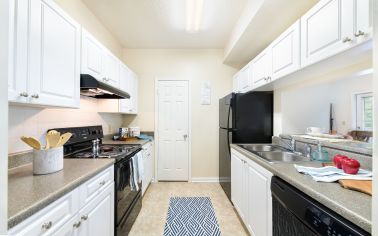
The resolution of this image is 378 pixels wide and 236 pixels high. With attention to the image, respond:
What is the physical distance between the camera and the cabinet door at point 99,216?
119 cm

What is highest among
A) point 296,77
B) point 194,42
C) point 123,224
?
point 194,42

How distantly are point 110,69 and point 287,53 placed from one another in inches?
79.0

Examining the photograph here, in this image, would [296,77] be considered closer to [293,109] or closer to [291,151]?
[293,109]

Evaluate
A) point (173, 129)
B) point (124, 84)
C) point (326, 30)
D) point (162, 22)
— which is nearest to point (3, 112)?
point (326, 30)

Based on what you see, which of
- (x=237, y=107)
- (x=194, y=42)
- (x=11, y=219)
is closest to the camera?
(x=11, y=219)

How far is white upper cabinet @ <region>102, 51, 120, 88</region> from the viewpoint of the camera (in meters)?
2.23

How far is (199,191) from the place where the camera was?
10.7 ft

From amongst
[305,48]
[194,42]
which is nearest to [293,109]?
[305,48]

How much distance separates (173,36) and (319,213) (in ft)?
10.2

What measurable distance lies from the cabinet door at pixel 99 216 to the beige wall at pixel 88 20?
6.18 feet

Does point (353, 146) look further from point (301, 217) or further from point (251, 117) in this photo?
point (251, 117)

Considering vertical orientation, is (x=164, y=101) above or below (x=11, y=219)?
above

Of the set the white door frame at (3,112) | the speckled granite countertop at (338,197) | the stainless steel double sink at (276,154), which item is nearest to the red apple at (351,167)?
the speckled granite countertop at (338,197)

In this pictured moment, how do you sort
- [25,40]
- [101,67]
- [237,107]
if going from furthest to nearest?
[237,107] → [101,67] → [25,40]
